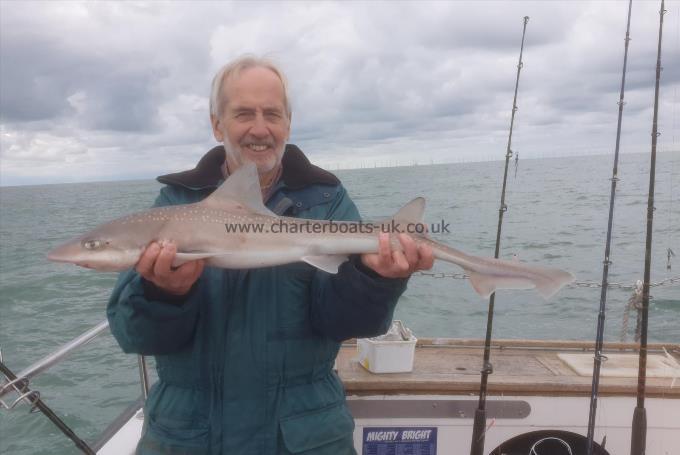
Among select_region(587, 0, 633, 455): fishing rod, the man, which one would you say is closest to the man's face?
the man

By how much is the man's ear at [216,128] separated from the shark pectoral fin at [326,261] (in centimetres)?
90

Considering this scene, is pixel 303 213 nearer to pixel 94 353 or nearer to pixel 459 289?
pixel 94 353

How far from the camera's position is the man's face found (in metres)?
2.95

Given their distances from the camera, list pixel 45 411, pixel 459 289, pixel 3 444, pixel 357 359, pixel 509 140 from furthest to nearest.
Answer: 1. pixel 459 289
2. pixel 3 444
3. pixel 509 140
4. pixel 357 359
5. pixel 45 411

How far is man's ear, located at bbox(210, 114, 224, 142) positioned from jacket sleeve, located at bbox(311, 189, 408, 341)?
3.47 ft

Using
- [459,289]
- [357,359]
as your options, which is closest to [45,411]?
[357,359]

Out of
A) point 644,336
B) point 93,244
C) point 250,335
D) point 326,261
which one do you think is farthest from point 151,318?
point 644,336

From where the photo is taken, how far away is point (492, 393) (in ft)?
13.8

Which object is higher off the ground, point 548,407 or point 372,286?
point 372,286

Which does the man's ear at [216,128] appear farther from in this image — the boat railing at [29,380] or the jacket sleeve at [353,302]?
the boat railing at [29,380]

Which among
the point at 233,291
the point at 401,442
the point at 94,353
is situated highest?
the point at 233,291

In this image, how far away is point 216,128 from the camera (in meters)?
3.17

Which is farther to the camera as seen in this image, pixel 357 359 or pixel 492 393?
pixel 357 359

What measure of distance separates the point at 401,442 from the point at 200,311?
2.28 m
